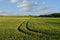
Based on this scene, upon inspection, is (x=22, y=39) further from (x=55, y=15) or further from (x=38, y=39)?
(x=55, y=15)

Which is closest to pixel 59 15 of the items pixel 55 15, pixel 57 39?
pixel 55 15

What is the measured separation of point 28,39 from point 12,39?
1401mm

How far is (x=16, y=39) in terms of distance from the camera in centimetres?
1466

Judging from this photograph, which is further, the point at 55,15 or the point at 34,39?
the point at 55,15

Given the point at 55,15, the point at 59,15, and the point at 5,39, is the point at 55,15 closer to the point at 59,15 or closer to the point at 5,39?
the point at 59,15

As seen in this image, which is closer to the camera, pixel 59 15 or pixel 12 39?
pixel 12 39

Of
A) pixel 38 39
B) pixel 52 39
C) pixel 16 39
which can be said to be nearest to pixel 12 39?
pixel 16 39

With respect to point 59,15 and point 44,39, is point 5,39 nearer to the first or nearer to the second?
point 44,39

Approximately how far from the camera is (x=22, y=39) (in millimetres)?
14766

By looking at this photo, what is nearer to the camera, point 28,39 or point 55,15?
point 28,39

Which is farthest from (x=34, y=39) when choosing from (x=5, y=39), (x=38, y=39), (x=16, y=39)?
(x=5, y=39)

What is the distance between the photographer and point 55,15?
10519cm

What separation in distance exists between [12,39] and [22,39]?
0.88 m

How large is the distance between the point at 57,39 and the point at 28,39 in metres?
2.76
